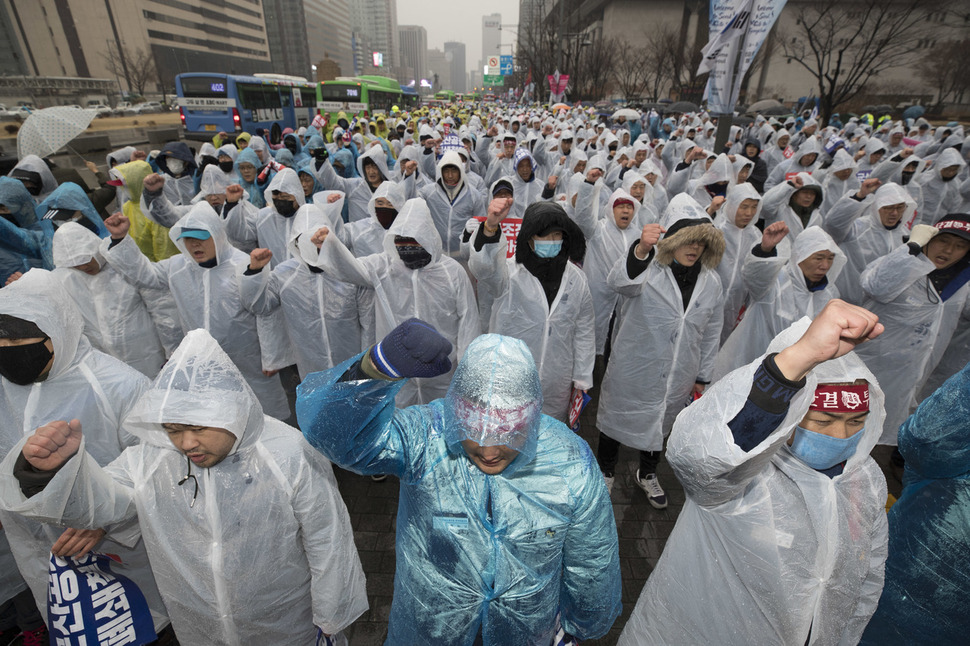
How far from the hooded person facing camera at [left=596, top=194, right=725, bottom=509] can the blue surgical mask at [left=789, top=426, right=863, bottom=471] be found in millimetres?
1692

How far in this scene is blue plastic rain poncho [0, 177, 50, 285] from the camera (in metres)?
4.09

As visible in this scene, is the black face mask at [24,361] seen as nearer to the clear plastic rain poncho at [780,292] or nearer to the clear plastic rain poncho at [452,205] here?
the clear plastic rain poncho at [780,292]

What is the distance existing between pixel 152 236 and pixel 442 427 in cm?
569

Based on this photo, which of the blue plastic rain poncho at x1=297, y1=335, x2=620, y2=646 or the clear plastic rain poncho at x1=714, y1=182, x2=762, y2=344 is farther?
the clear plastic rain poncho at x1=714, y1=182, x2=762, y2=344

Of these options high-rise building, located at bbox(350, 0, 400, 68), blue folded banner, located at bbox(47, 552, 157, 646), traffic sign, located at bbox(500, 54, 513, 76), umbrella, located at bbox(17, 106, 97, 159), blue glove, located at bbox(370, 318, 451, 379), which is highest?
A: high-rise building, located at bbox(350, 0, 400, 68)

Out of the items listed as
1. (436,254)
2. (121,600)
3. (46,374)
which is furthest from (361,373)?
(436,254)

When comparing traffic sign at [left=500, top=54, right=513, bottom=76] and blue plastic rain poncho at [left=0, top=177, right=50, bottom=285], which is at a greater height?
traffic sign at [left=500, top=54, right=513, bottom=76]

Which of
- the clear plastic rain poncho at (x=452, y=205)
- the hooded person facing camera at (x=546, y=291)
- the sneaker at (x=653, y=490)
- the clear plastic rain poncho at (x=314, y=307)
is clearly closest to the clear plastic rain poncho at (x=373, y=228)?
the clear plastic rain poncho at (x=314, y=307)

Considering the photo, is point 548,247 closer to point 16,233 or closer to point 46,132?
point 16,233

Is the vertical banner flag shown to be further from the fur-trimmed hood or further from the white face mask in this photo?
the white face mask

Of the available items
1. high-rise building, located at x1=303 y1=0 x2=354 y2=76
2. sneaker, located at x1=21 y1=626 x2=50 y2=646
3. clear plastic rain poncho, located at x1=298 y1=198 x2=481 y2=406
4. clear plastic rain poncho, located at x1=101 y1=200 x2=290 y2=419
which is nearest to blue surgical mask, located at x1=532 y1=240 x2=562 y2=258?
clear plastic rain poncho, located at x1=298 y1=198 x2=481 y2=406

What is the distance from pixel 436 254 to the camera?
3.45m

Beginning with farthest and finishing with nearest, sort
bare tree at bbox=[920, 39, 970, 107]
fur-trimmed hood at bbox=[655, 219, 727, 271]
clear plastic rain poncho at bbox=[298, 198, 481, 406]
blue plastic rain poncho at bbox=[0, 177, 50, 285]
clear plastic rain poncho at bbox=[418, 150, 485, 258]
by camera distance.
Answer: bare tree at bbox=[920, 39, 970, 107]
clear plastic rain poncho at bbox=[418, 150, 485, 258]
blue plastic rain poncho at bbox=[0, 177, 50, 285]
clear plastic rain poncho at bbox=[298, 198, 481, 406]
fur-trimmed hood at bbox=[655, 219, 727, 271]

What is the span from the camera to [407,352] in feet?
4.25
